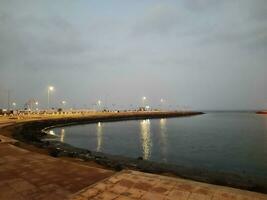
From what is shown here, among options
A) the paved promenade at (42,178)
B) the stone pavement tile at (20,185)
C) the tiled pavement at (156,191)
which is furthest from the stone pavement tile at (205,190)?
the stone pavement tile at (20,185)

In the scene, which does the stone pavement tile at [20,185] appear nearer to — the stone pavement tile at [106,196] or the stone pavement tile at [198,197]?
the stone pavement tile at [106,196]

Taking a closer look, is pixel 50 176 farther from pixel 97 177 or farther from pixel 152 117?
pixel 152 117

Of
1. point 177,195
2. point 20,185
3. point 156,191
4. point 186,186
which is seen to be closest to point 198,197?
point 177,195

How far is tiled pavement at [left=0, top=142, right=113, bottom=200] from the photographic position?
23.2 ft

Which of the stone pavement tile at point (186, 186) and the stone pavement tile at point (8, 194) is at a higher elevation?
the stone pavement tile at point (8, 194)

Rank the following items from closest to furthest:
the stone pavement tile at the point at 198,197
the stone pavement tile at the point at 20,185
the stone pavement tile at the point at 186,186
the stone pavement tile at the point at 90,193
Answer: the stone pavement tile at the point at 198,197 < the stone pavement tile at the point at 90,193 < the stone pavement tile at the point at 186,186 < the stone pavement tile at the point at 20,185

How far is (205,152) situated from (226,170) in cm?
862

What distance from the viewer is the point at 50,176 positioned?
871cm

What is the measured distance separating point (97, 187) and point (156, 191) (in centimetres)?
189

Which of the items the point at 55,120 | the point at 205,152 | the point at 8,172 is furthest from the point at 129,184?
the point at 55,120

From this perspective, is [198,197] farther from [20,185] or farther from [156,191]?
[20,185]

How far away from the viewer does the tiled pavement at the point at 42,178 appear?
706 centimetres

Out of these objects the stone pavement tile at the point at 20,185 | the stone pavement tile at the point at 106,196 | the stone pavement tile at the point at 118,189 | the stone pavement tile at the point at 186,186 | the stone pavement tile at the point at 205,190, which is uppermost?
the stone pavement tile at the point at 20,185

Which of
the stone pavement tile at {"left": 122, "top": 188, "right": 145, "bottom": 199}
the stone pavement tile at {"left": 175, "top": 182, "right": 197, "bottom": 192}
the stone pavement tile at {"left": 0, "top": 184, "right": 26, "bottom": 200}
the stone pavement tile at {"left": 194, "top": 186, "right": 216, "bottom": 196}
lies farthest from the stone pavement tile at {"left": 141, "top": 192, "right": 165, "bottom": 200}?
the stone pavement tile at {"left": 0, "top": 184, "right": 26, "bottom": 200}
